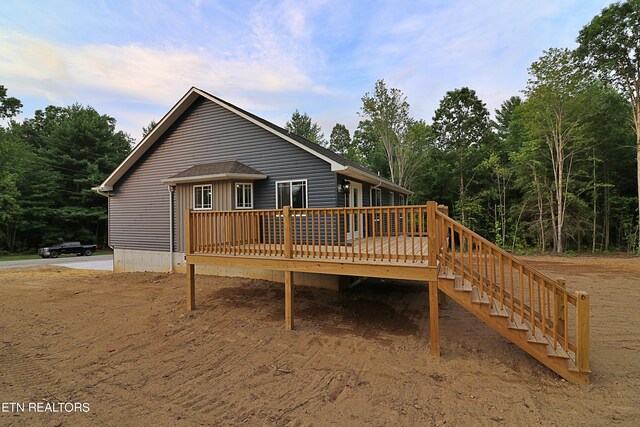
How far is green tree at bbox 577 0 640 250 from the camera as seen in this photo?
47.5 feet

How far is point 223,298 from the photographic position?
7.61 meters

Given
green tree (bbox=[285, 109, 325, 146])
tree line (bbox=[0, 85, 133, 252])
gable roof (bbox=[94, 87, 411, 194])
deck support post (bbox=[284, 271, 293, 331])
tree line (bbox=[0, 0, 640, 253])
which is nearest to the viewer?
deck support post (bbox=[284, 271, 293, 331])

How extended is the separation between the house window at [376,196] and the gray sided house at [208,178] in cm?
5

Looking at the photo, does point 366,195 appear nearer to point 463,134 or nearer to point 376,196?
point 376,196

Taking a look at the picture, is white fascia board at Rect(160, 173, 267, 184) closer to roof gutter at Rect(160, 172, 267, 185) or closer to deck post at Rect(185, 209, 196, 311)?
roof gutter at Rect(160, 172, 267, 185)

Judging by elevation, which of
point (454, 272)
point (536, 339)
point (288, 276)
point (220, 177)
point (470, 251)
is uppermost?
point (220, 177)

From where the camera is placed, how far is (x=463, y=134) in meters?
23.4

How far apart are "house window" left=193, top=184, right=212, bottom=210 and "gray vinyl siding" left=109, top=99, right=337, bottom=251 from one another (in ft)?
3.77

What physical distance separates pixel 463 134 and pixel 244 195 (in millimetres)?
20577

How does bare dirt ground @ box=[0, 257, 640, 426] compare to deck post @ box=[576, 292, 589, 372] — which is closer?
bare dirt ground @ box=[0, 257, 640, 426]

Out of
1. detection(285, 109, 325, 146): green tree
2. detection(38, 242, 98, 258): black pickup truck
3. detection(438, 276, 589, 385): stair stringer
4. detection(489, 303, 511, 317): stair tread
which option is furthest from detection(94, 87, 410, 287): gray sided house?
detection(285, 109, 325, 146): green tree

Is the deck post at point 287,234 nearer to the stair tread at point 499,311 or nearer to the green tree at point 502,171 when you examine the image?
the stair tread at point 499,311

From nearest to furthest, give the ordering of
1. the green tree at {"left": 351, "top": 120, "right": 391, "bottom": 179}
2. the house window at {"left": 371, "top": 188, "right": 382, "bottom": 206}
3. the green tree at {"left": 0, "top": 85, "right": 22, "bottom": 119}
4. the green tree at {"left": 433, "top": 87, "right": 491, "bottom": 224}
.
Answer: the house window at {"left": 371, "top": 188, "right": 382, "bottom": 206} → the green tree at {"left": 433, "top": 87, "right": 491, "bottom": 224} → the green tree at {"left": 351, "top": 120, "right": 391, "bottom": 179} → the green tree at {"left": 0, "top": 85, "right": 22, "bottom": 119}

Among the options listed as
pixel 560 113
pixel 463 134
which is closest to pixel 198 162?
pixel 560 113
